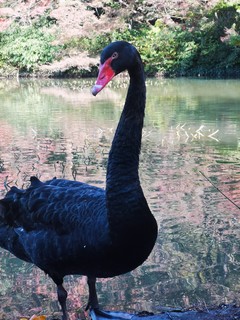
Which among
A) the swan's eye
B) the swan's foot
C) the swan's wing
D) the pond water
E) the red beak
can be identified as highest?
the swan's eye

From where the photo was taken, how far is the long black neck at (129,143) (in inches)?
93.1

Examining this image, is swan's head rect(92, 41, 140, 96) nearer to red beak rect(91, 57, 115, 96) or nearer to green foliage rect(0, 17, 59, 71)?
red beak rect(91, 57, 115, 96)

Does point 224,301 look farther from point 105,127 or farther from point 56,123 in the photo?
point 56,123

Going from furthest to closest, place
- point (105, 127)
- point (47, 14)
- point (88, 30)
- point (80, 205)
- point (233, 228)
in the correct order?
point (47, 14) < point (88, 30) < point (105, 127) < point (233, 228) < point (80, 205)

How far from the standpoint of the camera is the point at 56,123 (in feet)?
35.6

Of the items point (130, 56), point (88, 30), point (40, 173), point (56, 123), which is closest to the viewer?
point (130, 56)

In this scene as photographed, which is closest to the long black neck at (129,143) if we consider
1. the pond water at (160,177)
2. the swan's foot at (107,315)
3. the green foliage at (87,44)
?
the swan's foot at (107,315)

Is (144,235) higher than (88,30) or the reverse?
the reverse

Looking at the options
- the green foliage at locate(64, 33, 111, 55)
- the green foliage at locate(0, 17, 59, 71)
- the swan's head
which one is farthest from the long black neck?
the green foliage at locate(0, 17, 59, 71)

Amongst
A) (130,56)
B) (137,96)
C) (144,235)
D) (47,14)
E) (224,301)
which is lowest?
(224,301)

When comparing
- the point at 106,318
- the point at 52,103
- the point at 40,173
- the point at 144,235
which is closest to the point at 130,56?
the point at 144,235

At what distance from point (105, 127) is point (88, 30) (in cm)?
1477

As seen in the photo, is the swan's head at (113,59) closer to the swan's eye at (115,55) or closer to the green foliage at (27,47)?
the swan's eye at (115,55)

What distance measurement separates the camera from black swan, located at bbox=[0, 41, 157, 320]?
2.32 metres
